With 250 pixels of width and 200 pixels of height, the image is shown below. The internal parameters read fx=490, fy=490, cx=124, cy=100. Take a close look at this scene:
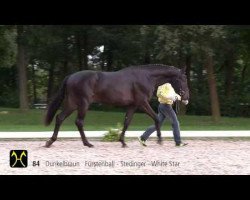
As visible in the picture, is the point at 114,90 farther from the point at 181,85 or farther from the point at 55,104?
the point at 181,85

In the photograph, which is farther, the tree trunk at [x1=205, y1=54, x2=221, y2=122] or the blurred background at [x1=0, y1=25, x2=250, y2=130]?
the tree trunk at [x1=205, y1=54, x2=221, y2=122]

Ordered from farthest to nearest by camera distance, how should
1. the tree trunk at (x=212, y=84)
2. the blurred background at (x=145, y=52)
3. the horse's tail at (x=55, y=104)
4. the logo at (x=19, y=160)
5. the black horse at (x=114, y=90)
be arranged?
1. the tree trunk at (x=212, y=84)
2. the blurred background at (x=145, y=52)
3. the horse's tail at (x=55, y=104)
4. the black horse at (x=114, y=90)
5. the logo at (x=19, y=160)

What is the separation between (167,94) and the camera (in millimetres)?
12398

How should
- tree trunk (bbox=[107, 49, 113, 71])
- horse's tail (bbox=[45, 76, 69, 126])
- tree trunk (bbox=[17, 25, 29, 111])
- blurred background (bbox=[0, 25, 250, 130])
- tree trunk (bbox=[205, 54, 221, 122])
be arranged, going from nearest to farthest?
1. horse's tail (bbox=[45, 76, 69, 126])
2. blurred background (bbox=[0, 25, 250, 130])
3. tree trunk (bbox=[205, 54, 221, 122])
4. tree trunk (bbox=[17, 25, 29, 111])
5. tree trunk (bbox=[107, 49, 113, 71])

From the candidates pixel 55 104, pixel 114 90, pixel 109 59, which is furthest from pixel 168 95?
pixel 109 59

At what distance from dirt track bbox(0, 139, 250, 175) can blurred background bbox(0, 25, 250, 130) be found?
22.1 ft

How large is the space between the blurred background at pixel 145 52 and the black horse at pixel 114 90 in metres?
6.75

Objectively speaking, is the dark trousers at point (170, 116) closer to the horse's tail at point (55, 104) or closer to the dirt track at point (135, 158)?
the dirt track at point (135, 158)

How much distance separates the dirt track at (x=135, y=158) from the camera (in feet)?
29.4

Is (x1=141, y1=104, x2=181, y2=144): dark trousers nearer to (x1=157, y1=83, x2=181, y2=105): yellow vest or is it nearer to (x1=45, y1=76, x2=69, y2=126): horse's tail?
(x1=157, y1=83, x2=181, y2=105): yellow vest

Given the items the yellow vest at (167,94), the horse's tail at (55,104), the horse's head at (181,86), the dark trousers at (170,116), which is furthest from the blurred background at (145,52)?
the horse's tail at (55,104)

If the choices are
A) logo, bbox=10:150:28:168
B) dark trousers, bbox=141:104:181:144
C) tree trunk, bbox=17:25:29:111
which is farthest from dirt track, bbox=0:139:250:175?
tree trunk, bbox=17:25:29:111

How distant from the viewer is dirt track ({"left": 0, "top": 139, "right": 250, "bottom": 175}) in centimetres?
897
